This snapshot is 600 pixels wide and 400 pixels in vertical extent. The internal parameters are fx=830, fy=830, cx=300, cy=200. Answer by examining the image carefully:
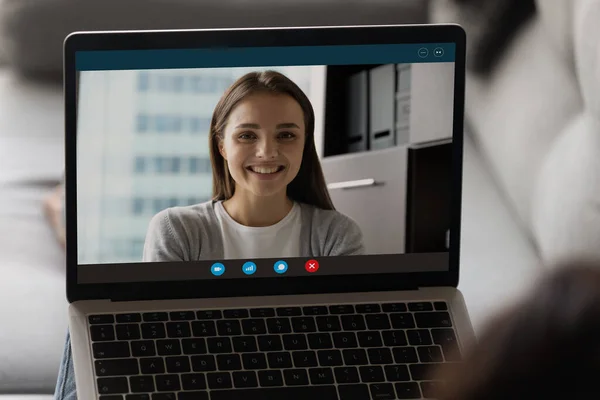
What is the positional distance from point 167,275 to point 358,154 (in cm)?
31

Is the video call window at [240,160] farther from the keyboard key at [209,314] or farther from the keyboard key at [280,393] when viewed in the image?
the keyboard key at [280,393]

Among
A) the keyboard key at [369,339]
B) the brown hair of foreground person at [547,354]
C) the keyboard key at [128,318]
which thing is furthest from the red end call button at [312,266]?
the brown hair of foreground person at [547,354]

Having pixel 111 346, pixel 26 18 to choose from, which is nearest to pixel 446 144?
pixel 111 346

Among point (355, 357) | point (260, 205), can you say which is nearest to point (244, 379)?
point (355, 357)

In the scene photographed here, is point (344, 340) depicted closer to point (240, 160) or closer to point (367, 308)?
point (367, 308)

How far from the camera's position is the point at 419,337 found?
0.95 metres

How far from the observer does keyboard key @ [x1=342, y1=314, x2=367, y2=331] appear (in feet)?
3.14

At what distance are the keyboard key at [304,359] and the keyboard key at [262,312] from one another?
6cm

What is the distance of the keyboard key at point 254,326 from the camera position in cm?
94

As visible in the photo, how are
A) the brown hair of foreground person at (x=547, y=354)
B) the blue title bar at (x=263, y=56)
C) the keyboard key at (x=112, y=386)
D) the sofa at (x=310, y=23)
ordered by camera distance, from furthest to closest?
the sofa at (x=310, y=23)
the blue title bar at (x=263, y=56)
the keyboard key at (x=112, y=386)
the brown hair of foreground person at (x=547, y=354)

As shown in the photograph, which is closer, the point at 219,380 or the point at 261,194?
the point at 219,380

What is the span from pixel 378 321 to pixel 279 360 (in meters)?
0.13

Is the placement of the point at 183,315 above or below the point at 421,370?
above

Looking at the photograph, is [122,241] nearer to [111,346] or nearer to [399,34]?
[111,346]
